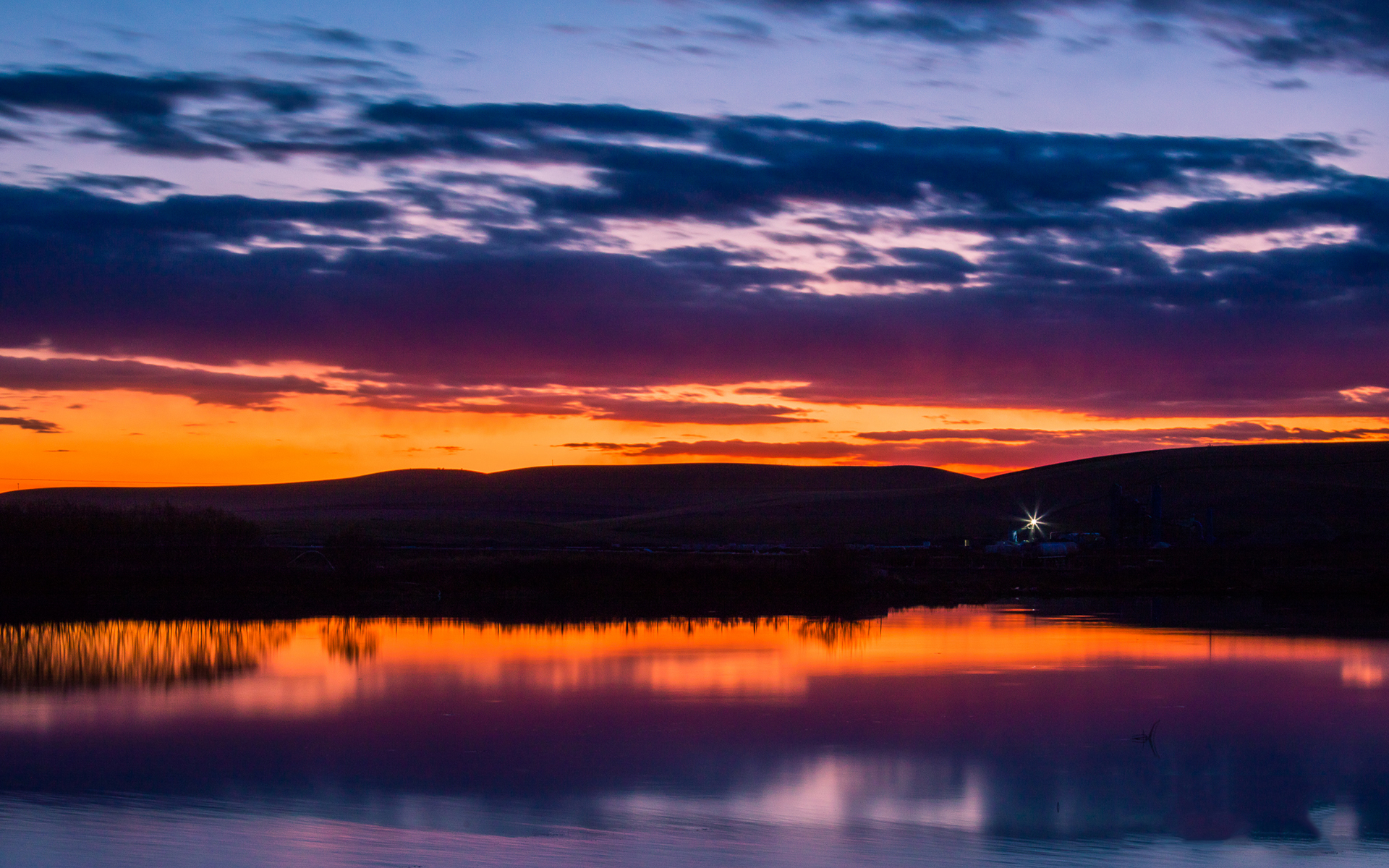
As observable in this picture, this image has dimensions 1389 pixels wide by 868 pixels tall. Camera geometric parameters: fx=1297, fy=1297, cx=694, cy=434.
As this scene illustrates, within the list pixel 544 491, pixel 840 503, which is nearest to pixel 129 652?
pixel 840 503

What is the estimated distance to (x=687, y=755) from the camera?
15953mm

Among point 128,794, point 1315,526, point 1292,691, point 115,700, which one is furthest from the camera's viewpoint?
point 1315,526

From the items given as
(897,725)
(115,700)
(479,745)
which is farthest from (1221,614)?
(115,700)

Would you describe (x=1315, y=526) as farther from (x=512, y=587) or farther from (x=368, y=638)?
(x=368, y=638)

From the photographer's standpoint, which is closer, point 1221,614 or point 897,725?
point 897,725

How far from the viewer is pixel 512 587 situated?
136 feet

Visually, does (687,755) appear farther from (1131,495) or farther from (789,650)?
(1131,495)

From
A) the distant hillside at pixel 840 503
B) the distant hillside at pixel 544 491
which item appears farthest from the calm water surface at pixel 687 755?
the distant hillside at pixel 544 491

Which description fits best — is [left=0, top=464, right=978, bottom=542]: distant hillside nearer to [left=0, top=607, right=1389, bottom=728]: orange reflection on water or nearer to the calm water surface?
[left=0, top=607, right=1389, bottom=728]: orange reflection on water

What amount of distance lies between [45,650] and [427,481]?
366 ft

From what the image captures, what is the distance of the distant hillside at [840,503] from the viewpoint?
242 feet

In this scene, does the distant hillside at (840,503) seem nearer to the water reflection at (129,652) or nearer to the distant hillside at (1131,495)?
the distant hillside at (1131,495)

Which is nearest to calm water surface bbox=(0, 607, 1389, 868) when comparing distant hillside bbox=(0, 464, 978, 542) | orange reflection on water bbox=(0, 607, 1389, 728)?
orange reflection on water bbox=(0, 607, 1389, 728)

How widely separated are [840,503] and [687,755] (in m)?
75.9
